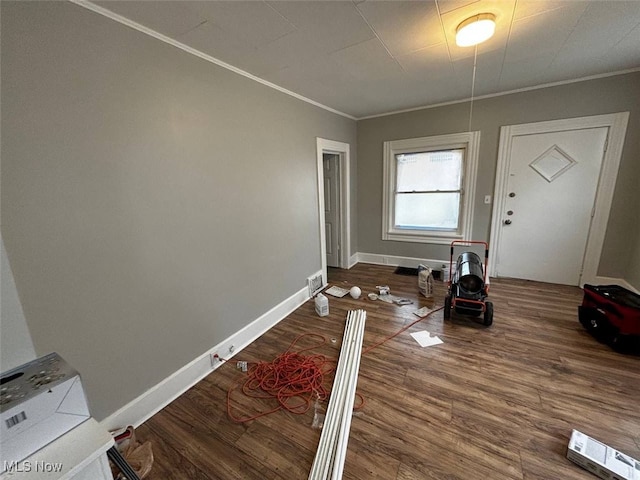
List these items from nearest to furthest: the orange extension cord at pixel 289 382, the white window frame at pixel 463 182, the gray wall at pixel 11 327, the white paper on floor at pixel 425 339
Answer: the gray wall at pixel 11 327 < the orange extension cord at pixel 289 382 < the white paper on floor at pixel 425 339 < the white window frame at pixel 463 182

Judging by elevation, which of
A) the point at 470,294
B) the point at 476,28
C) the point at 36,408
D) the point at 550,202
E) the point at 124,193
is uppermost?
the point at 476,28

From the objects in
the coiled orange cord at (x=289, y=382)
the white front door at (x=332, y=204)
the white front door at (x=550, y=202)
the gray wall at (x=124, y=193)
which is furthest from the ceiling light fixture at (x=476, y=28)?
the coiled orange cord at (x=289, y=382)

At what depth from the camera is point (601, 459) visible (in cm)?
132

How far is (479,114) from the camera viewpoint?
3.52 meters

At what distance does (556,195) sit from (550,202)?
4.0 inches

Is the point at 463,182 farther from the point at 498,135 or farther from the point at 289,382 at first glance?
the point at 289,382

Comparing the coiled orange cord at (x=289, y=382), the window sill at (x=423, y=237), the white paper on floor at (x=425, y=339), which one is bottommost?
the coiled orange cord at (x=289, y=382)

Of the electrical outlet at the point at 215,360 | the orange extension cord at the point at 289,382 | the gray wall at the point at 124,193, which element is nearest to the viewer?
the gray wall at the point at 124,193

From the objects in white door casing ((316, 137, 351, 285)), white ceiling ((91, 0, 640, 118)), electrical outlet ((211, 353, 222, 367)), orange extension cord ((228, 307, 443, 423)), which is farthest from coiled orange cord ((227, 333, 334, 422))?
white ceiling ((91, 0, 640, 118))

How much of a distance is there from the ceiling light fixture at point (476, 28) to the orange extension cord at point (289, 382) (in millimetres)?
2607

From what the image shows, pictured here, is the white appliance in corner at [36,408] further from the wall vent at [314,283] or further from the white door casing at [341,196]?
the white door casing at [341,196]

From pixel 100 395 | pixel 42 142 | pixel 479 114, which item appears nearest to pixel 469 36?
pixel 479 114

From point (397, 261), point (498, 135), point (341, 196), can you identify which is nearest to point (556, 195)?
point (498, 135)

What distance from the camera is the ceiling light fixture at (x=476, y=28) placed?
1669 mm
